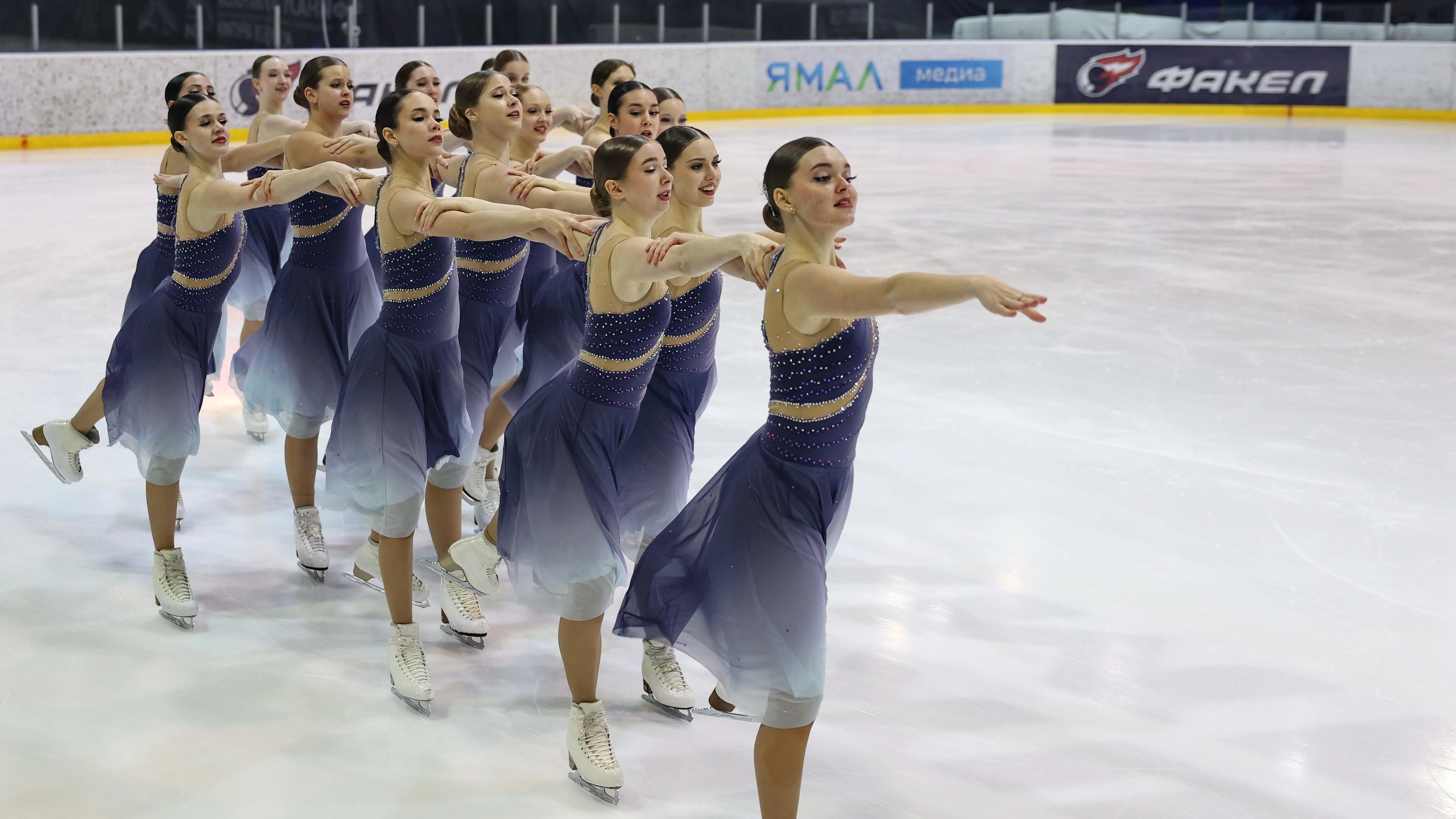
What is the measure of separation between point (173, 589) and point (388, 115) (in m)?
1.47

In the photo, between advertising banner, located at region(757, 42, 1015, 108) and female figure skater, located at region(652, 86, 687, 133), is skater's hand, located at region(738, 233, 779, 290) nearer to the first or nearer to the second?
female figure skater, located at region(652, 86, 687, 133)

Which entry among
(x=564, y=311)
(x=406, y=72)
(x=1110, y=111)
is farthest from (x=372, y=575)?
(x=1110, y=111)

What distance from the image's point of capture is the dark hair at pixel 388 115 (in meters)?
3.51

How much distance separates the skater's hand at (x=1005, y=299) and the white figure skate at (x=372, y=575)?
2.17 m

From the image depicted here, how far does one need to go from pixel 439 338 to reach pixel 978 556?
1828 mm

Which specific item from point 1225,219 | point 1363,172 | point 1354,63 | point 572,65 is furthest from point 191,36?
point 1354,63

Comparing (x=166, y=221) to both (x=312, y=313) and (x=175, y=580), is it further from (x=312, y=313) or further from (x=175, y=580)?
(x=175, y=580)

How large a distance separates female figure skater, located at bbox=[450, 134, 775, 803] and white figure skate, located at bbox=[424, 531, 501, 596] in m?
0.33

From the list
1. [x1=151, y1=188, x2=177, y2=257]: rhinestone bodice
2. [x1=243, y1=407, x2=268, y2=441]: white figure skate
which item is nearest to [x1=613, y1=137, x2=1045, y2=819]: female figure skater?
[x1=151, y1=188, x2=177, y2=257]: rhinestone bodice

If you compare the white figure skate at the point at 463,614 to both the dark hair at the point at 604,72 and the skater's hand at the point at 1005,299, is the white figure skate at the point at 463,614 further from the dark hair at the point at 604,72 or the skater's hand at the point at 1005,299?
the dark hair at the point at 604,72

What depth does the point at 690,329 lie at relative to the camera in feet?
11.8

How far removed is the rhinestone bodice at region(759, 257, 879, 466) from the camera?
2592mm

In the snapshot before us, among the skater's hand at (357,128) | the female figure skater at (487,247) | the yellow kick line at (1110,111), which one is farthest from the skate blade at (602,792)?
the yellow kick line at (1110,111)

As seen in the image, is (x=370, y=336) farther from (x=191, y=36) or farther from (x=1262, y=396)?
(x=191, y=36)
